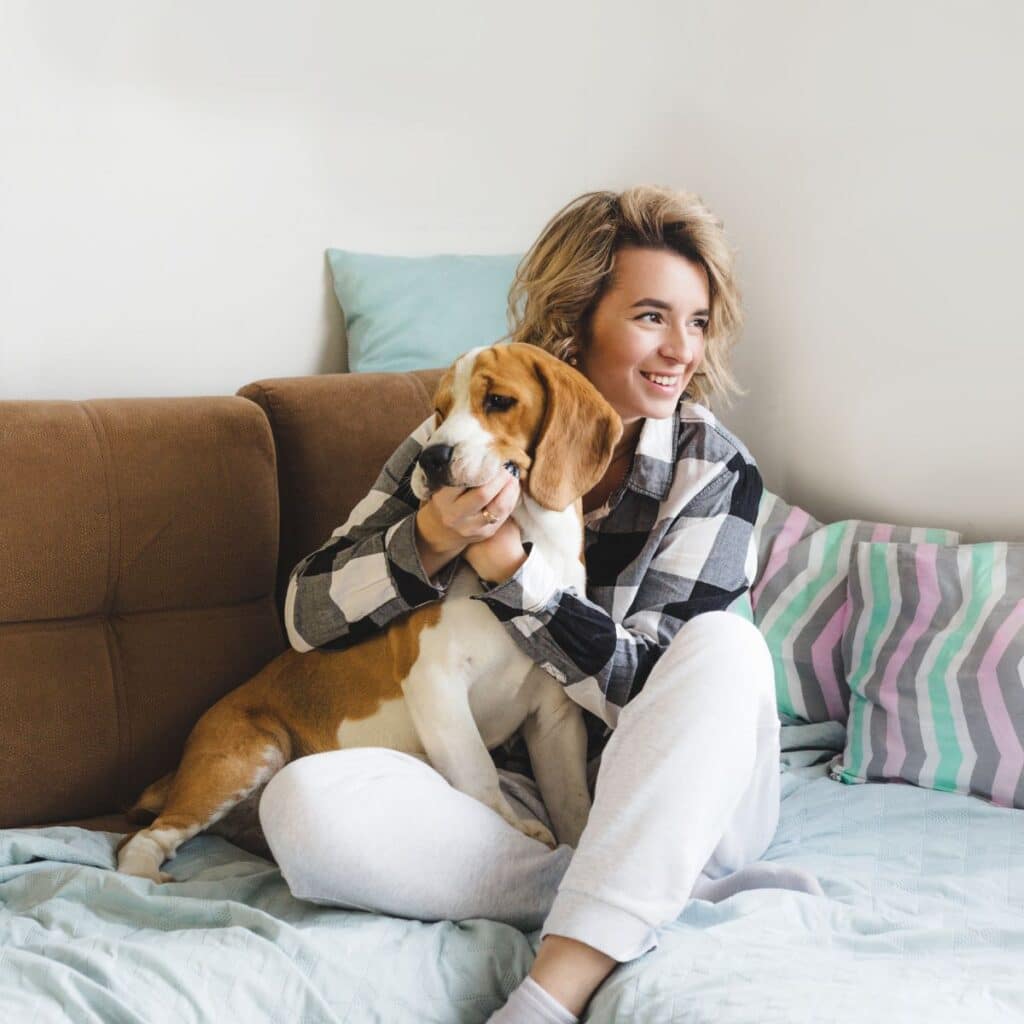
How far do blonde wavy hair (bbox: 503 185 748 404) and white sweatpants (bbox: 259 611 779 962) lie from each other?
21.2 inches

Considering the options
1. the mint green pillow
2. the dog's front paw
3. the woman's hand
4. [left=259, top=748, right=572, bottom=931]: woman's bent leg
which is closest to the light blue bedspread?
[left=259, top=748, right=572, bottom=931]: woman's bent leg

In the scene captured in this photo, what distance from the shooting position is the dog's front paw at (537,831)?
5.15ft

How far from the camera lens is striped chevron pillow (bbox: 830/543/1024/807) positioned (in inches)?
69.4

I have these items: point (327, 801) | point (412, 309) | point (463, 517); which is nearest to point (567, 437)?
point (463, 517)

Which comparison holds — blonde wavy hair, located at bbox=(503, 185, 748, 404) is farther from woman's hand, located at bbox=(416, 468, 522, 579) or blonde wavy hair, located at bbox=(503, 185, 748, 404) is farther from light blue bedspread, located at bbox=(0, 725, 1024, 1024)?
light blue bedspread, located at bbox=(0, 725, 1024, 1024)

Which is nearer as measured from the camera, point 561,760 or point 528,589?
point 528,589

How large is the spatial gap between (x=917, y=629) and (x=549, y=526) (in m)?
0.66

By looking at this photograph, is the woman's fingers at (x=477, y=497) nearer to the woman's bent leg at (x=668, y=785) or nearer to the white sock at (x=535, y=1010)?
the woman's bent leg at (x=668, y=785)

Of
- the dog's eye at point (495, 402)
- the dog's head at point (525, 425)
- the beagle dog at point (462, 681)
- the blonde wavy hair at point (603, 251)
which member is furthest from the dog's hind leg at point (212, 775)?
the blonde wavy hair at point (603, 251)

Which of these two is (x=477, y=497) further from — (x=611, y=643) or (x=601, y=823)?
(x=601, y=823)

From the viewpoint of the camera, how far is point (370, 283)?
2.38m

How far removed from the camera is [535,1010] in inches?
47.6

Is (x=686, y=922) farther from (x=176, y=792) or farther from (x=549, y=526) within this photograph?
(x=176, y=792)

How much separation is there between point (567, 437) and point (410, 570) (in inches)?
10.1
